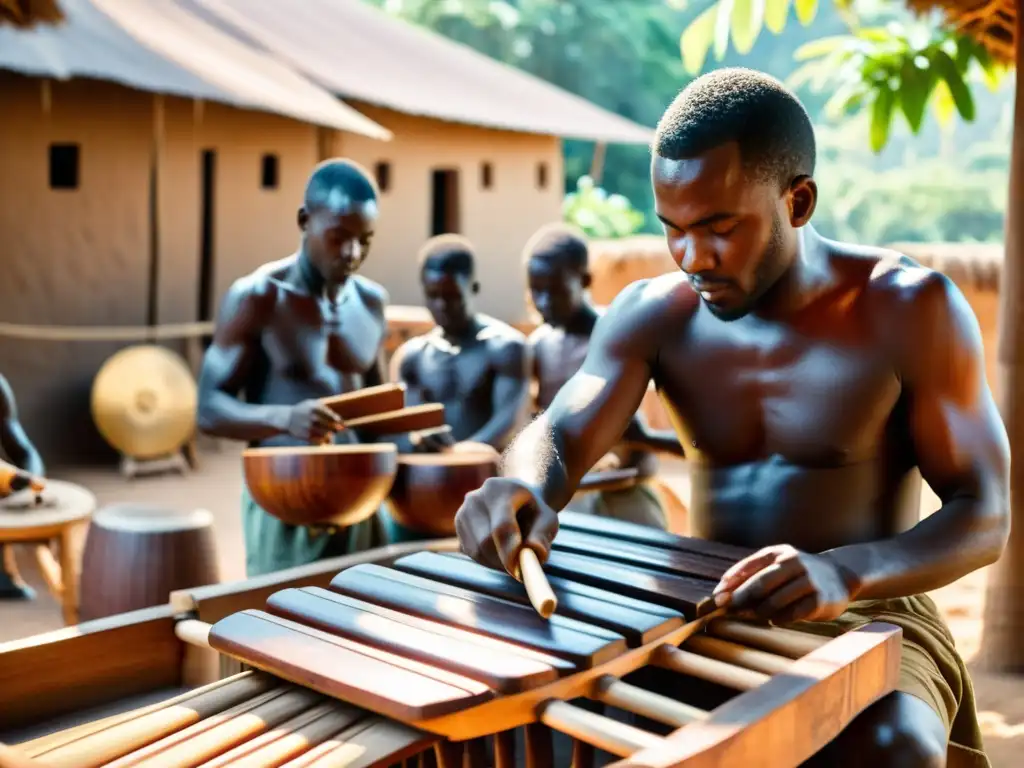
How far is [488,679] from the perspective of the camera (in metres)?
1.48

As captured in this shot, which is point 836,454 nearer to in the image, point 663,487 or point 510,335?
point 510,335

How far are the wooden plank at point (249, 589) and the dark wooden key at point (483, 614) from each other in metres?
0.44

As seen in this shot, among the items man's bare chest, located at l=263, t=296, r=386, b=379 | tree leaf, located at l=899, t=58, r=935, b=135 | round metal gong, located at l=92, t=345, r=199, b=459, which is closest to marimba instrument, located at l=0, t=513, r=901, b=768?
man's bare chest, located at l=263, t=296, r=386, b=379

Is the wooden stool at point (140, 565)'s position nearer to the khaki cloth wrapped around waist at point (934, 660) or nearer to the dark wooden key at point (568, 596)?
the dark wooden key at point (568, 596)

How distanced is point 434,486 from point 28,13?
6.67 metres

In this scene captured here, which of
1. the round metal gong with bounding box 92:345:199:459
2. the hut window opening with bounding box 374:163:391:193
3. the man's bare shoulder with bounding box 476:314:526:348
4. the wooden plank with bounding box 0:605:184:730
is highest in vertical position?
the hut window opening with bounding box 374:163:391:193

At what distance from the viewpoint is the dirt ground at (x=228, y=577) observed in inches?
163

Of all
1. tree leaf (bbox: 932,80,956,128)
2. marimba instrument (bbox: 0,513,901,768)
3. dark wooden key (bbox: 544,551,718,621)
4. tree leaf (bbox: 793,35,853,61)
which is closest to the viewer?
marimba instrument (bbox: 0,513,901,768)

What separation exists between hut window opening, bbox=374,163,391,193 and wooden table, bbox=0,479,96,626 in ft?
23.8

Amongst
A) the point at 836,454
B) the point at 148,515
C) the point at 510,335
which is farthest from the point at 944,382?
the point at 148,515

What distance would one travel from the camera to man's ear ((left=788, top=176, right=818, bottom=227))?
6.90ft

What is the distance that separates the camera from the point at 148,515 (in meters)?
3.89

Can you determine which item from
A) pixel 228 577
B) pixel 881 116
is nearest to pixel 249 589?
pixel 881 116

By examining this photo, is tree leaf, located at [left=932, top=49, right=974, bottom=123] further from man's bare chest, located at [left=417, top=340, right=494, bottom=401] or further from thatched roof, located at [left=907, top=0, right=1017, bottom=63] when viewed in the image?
man's bare chest, located at [left=417, top=340, right=494, bottom=401]
